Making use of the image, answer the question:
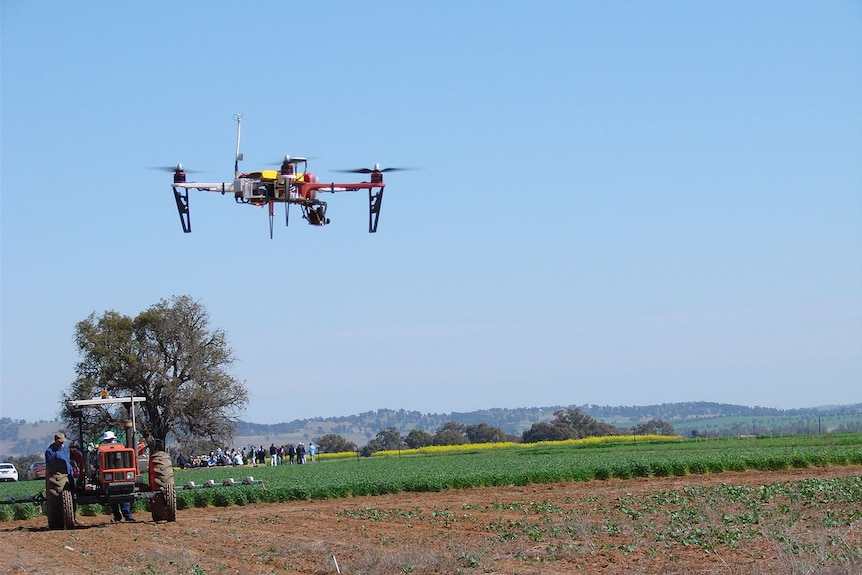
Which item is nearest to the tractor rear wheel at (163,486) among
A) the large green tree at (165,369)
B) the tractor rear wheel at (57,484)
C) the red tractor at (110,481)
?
the red tractor at (110,481)

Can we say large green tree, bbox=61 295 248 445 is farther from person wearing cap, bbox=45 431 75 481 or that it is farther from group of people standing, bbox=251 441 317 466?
person wearing cap, bbox=45 431 75 481

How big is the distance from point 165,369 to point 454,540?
160 ft

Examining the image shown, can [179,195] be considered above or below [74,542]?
above

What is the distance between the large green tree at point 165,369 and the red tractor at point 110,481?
39.2 metres

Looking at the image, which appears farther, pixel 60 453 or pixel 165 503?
pixel 165 503

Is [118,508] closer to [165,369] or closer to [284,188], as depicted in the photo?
[284,188]

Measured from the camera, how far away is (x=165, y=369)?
209 feet

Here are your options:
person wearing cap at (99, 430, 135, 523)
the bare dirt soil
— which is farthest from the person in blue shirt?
the bare dirt soil

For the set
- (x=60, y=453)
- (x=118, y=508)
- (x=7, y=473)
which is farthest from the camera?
Result: (x=7, y=473)

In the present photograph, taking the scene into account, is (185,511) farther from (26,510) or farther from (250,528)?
(250,528)

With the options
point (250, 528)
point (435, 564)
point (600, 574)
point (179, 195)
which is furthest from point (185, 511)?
point (600, 574)

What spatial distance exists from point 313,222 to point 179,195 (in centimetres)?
324

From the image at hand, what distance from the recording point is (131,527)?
23016 mm

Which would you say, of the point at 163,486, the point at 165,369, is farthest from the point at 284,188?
the point at 165,369
